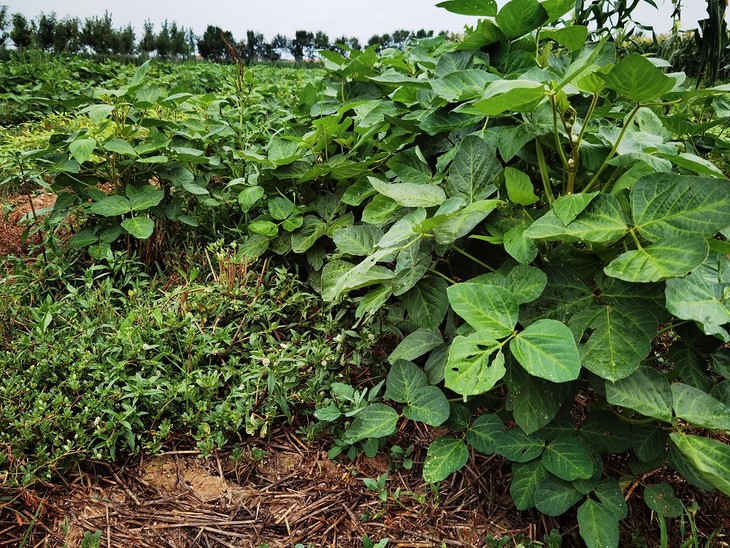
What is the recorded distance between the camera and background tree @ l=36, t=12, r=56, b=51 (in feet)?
37.1

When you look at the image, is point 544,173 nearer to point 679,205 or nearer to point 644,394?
point 679,205

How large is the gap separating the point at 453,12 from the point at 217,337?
119 cm

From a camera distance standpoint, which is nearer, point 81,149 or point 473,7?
point 473,7

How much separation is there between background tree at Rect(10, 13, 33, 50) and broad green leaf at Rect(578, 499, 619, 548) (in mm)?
11797

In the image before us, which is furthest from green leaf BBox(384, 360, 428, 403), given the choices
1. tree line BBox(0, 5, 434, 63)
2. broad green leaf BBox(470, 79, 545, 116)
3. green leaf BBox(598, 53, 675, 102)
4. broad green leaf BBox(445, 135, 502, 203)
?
tree line BBox(0, 5, 434, 63)

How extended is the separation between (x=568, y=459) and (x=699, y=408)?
0.94ft

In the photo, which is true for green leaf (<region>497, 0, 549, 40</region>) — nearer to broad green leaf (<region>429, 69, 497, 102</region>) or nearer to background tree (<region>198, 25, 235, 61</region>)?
broad green leaf (<region>429, 69, 497, 102</region>)

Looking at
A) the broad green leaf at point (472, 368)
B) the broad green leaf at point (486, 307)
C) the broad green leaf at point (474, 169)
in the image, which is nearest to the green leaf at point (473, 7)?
the broad green leaf at point (474, 169)

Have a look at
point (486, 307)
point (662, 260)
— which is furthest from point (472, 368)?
point (662, 260)

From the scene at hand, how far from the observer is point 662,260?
950 millimetres

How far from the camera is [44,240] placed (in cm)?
223

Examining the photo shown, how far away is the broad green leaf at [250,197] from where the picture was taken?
6.60 ft

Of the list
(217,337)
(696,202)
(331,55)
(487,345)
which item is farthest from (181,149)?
(696,202)

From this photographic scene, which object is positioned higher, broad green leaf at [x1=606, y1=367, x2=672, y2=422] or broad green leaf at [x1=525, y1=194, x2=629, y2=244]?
broad green leaf at [x1=525, y1=194, x2=629, y2=244]
